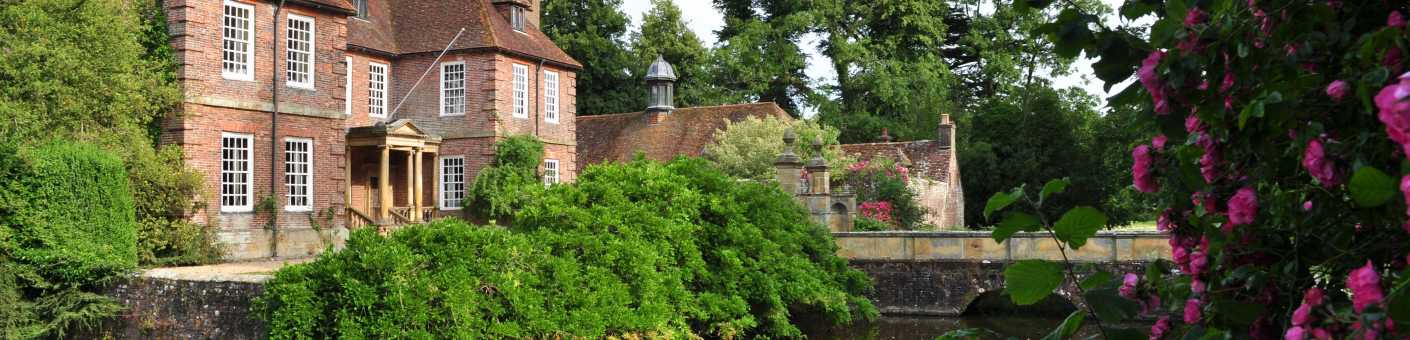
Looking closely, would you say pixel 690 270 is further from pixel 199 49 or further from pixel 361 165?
pixel 361 165

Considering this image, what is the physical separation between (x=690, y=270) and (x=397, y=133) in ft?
45.0

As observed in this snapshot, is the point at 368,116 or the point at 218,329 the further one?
the point at 368,116

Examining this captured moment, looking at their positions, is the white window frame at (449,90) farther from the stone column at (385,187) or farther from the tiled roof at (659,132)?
the tiled roof at (659,132)

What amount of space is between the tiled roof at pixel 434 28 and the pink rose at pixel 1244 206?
88.8 feet

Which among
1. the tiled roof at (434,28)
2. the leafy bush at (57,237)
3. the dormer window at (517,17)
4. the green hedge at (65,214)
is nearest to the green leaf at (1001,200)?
the leafy bush at (57,237)

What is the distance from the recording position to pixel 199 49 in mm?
19984

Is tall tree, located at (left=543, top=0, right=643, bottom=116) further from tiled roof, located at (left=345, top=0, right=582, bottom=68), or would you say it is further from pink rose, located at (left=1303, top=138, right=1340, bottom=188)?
pink rose, located at (left=1303, top=138, right=1340, bottom=188)

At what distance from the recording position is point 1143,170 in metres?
2.36

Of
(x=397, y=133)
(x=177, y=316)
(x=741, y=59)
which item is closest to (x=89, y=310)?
(x=177, y=316)

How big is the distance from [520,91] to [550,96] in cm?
144

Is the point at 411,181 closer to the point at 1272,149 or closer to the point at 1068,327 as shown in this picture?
the point at 1068,327

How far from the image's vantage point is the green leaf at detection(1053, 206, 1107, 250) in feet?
7.57

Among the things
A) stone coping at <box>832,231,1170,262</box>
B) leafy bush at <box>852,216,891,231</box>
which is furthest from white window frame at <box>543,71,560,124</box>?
stone coping at <box>832,231,1170,262</box>

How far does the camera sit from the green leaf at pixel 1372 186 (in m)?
1.67
